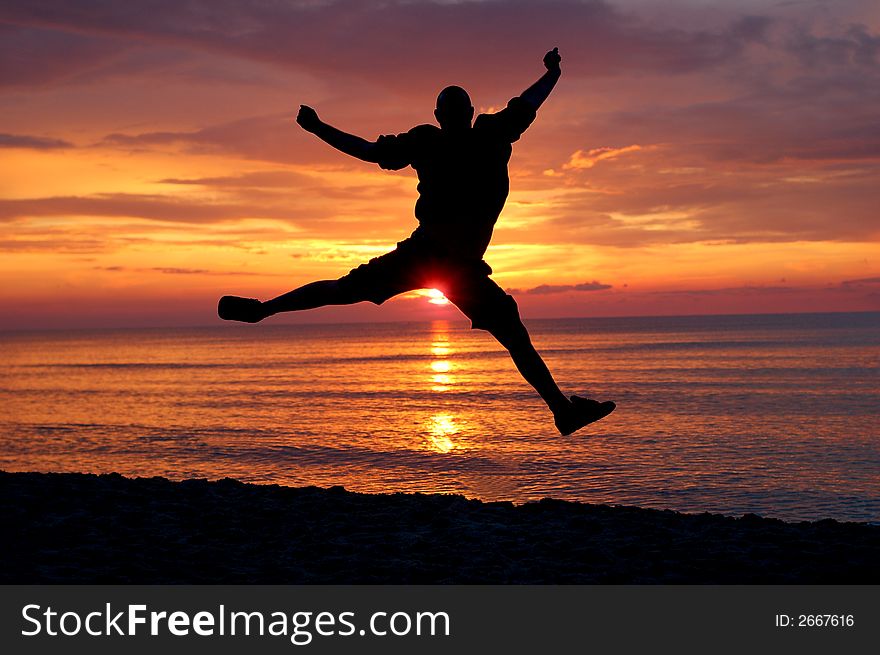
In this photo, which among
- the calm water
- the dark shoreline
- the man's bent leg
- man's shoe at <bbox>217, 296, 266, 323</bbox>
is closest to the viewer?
man's shoe at <bbox>217, 296, 266, 323</bbox>

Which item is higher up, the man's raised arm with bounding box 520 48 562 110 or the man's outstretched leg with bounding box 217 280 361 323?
the man's raised arm with bounding box 520 48 562 110

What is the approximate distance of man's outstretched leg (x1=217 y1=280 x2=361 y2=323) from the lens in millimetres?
5637

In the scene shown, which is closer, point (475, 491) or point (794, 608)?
point (794, 608)

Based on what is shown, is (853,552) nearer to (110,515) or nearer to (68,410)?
(110,515)

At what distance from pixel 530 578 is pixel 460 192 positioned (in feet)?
13.9

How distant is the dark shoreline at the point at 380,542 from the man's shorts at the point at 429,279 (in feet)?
11.0

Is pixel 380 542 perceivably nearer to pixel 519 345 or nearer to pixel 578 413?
pixel 578 413

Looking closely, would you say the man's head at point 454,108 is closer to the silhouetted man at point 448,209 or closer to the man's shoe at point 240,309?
the silhouetted man at point 448,209

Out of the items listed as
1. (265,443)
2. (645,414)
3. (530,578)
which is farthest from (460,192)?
(645,414)

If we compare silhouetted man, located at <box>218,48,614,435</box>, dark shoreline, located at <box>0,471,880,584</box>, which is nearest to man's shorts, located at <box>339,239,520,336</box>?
silhouetted man, located at <box>218,48,614,435</box>

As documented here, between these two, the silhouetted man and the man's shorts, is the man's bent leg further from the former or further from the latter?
the man's shorts

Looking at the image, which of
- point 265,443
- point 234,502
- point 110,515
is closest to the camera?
point 110,515

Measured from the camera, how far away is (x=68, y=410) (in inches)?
1844

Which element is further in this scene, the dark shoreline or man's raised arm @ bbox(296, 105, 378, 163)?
the dark shoreline
